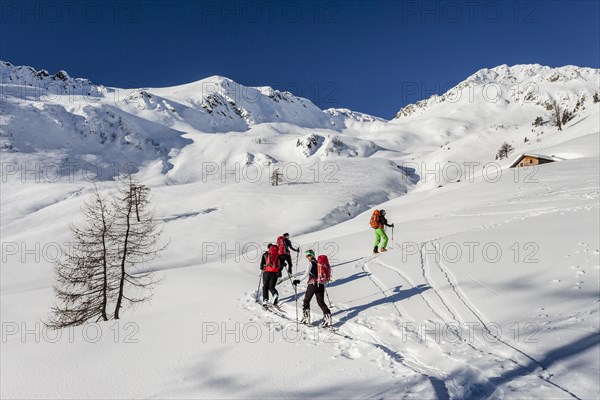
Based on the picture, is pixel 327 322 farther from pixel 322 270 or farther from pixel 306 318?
pixel 322 270

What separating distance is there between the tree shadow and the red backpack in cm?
256

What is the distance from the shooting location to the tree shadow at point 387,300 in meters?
9.44

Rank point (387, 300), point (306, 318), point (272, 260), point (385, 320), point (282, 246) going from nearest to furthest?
point (385, 320)
point (306, 318)
point (387, 300)
point (272, 260)
point (282, 246)

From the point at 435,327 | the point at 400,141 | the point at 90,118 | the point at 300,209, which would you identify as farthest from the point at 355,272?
the point at 400,141

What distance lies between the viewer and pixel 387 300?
1021 centimetres

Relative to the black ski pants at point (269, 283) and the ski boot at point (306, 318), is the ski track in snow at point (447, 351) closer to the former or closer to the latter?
the ski boot at point (306, 318)

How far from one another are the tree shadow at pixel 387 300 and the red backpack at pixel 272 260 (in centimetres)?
256

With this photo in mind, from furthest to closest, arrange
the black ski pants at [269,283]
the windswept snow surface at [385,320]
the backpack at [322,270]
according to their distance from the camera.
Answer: the black ski pants at [269,283] → the backpack at [322,270] → the windswept snow surface at [385,320]

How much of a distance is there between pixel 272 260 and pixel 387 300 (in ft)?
12.4

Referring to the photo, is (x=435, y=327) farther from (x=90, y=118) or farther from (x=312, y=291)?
(x=90, y=118)

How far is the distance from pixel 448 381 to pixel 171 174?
11212 centimetres

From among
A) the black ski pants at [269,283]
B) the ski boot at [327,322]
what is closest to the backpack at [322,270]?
the ski boot at [327,322]

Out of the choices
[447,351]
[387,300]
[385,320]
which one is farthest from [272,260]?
[447,351]

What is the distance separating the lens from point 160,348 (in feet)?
25.7
